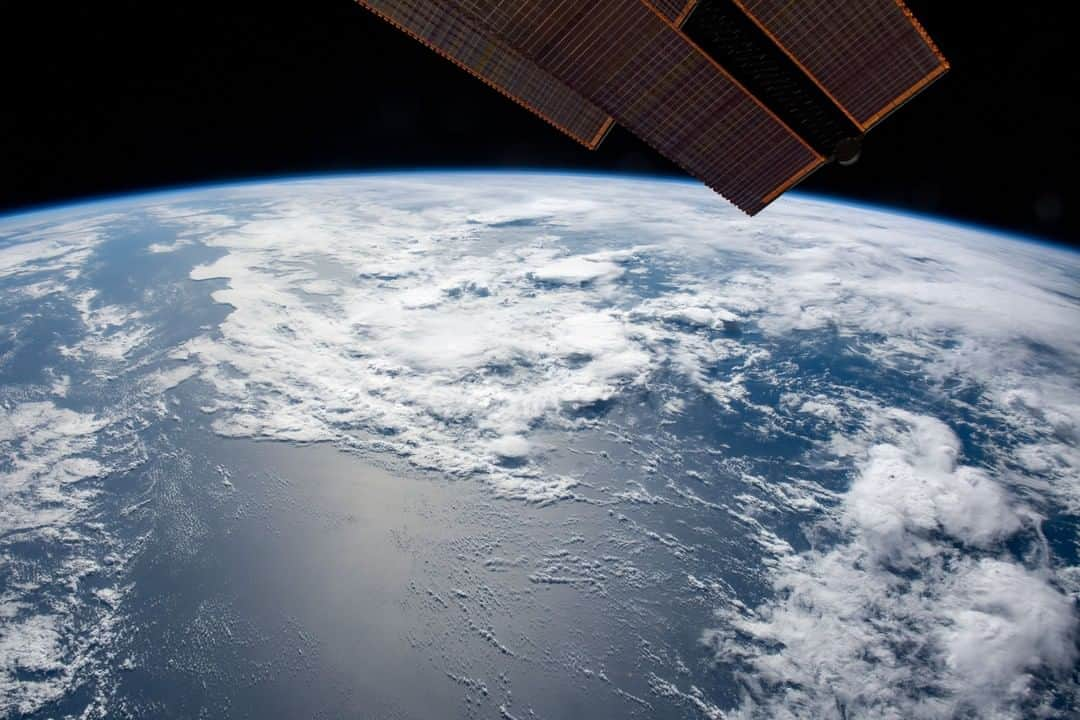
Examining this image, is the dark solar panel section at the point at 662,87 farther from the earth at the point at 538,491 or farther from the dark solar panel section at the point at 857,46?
the earth at the point at 538,491

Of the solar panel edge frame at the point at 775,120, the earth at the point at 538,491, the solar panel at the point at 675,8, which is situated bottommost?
the earth at the point at 538,491

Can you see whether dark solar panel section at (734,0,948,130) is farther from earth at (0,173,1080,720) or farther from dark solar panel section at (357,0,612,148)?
earth at (0,173,1080,720)

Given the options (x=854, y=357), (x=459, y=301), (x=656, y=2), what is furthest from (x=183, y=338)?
(x=854, y=357)

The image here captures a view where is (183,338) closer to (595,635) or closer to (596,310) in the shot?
(596,310)

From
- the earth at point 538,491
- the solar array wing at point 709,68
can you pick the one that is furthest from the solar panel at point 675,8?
the earth at point 538,491

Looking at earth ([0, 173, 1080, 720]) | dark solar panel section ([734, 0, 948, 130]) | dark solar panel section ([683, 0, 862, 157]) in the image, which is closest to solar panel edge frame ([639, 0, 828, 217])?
dark solar panel section ([683, 0, 862, 157])

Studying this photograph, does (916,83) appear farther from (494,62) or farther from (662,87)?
(494,62)
